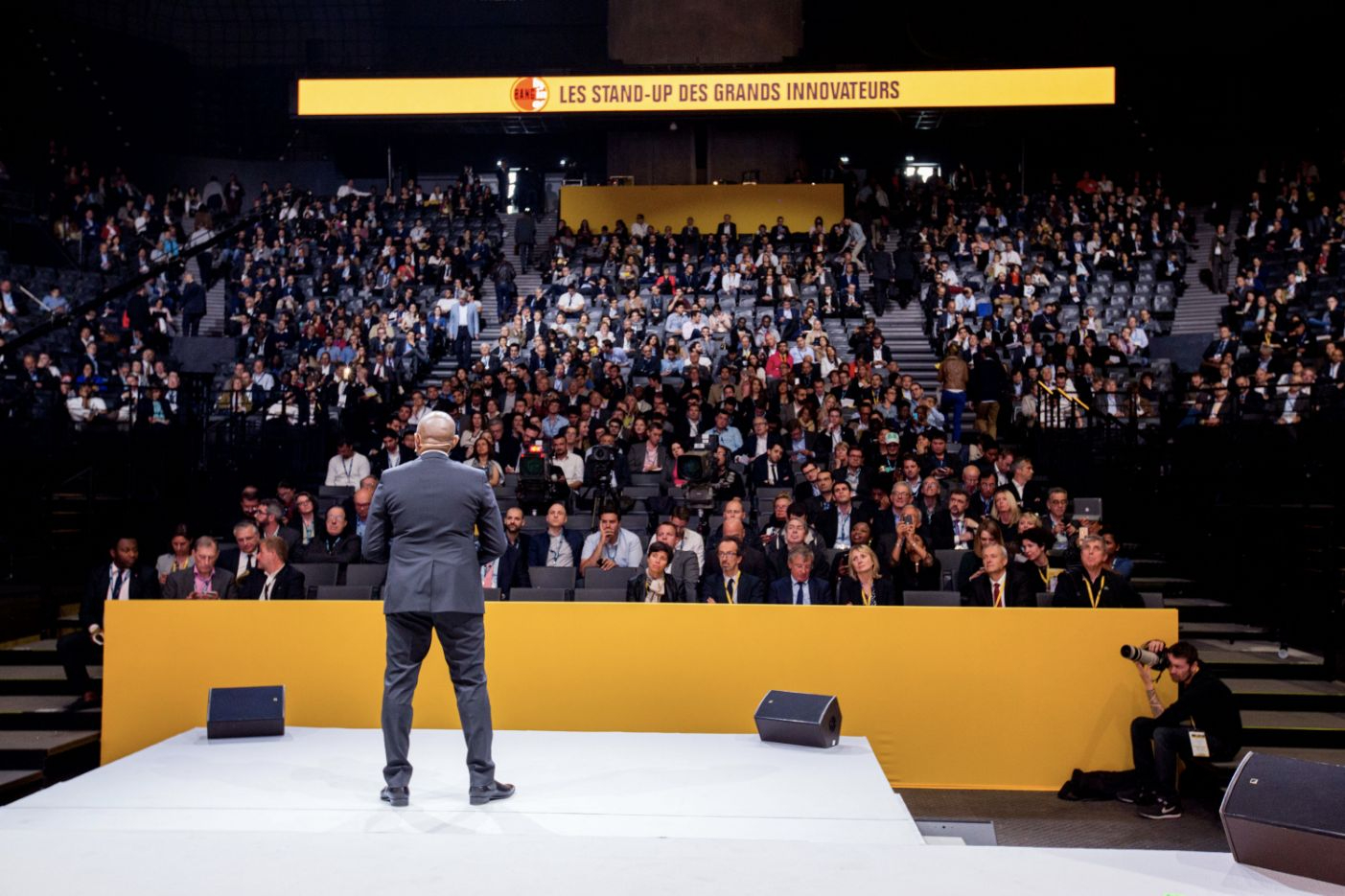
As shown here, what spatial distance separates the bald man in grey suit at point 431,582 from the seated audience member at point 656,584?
2660mm

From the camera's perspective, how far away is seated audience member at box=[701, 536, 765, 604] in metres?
7.34

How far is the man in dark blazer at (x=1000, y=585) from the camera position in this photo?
700 cm

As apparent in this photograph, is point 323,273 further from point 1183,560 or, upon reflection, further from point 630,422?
point 1183,560

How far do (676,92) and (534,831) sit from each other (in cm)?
1536

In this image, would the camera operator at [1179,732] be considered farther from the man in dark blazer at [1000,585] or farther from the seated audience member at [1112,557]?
the seated audience member at [1112,557]

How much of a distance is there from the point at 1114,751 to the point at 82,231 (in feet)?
60.5

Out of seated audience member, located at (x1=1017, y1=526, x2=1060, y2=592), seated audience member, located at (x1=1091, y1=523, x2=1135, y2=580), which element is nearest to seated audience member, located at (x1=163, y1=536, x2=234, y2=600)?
seated audience member, located at (x1=1017, y1=526, x2=1060, y2=592)

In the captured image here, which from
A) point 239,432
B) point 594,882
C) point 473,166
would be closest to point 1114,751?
point 594,882

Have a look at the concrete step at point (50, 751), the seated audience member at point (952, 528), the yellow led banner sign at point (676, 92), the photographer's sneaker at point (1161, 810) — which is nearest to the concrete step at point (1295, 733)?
the photographer's sneaker at point (1161, 810)

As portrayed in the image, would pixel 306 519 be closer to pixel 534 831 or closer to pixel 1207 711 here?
pixel 534 831

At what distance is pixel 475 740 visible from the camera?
455cm

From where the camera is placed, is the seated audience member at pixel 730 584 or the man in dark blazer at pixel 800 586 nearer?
the man in dark blazer at pixel 800 586

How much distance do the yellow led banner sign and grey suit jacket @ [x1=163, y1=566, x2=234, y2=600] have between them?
12.0 m

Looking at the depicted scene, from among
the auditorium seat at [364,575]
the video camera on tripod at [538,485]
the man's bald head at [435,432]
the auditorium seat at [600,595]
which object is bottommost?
the auditorium seat at [600,595]
